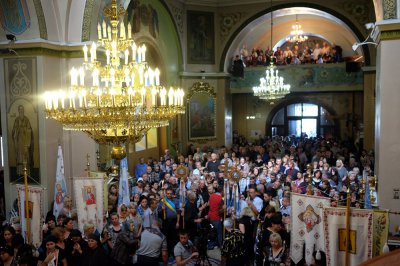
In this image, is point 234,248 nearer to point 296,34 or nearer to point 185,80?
point 185,80

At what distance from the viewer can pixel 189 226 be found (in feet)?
32.9

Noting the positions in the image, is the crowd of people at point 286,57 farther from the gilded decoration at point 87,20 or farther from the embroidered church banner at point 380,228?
the embroidered church banner at point 380,228

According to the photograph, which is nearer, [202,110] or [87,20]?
[87,20]

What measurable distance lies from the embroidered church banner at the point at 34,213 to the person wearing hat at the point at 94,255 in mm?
1741

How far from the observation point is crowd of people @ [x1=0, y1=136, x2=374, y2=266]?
7.36m

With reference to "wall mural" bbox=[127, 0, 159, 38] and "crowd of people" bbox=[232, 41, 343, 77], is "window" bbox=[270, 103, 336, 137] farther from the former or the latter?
"wall mural" bbox=[127, 0, 159, 38]

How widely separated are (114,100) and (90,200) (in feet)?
12.0

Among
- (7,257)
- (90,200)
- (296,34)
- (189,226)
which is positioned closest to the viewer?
(7,257)

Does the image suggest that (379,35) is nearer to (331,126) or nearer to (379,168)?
(379,168)

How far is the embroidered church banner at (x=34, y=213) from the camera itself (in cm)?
858

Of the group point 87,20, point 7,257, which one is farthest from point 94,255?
point 87,20

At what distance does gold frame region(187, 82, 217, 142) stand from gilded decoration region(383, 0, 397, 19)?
12.7 meters

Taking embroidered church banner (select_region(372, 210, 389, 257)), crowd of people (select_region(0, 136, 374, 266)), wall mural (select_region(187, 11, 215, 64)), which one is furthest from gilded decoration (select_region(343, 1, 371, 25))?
embroidered church banner (select_region(372, 210, 389, 257))

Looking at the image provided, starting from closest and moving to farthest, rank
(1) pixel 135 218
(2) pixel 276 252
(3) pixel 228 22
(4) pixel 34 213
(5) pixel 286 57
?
(2) pixel 276 252 → (4) pixel 34 213 → (1) pixel 135 218 → (3) pixel 228 22 → (5) pixel 286 57
